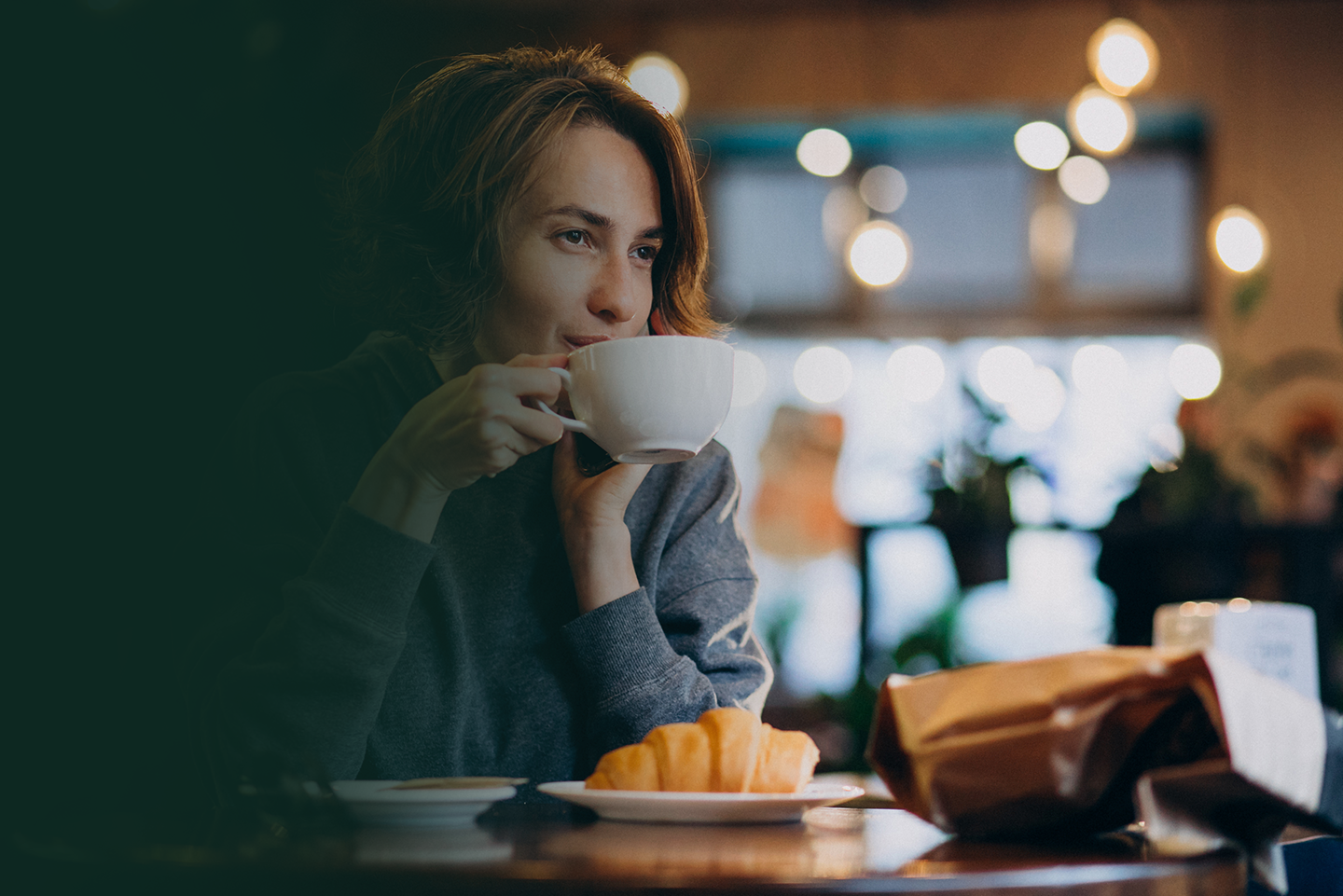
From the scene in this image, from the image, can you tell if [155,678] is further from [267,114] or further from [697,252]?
[697,252]

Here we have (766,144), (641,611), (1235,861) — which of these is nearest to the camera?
(1235,861)

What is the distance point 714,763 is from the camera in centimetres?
70

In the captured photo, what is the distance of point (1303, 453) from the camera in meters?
3.83

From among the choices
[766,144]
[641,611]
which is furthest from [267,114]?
[766,144]

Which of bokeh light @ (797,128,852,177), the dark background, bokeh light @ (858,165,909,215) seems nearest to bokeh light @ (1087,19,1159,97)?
bokeh light @ (797,128,852,177)

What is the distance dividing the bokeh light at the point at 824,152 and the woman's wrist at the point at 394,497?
4245 millimetres

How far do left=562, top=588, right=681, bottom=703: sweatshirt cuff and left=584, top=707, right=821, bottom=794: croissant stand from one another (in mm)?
160

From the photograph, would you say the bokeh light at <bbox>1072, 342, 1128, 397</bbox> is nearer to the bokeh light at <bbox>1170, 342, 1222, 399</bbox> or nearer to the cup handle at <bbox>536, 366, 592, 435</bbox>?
the bokeh light at <bbox>1170, 342, 1222, 399</bbox>

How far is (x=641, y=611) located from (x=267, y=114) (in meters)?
0.43

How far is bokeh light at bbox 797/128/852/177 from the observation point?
4.81 m

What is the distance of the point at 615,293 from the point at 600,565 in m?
0.21

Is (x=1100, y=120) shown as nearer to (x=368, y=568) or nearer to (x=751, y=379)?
(x=751, y=379)

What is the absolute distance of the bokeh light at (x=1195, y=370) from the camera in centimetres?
479

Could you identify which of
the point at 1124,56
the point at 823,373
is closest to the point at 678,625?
the point at 1124,56
